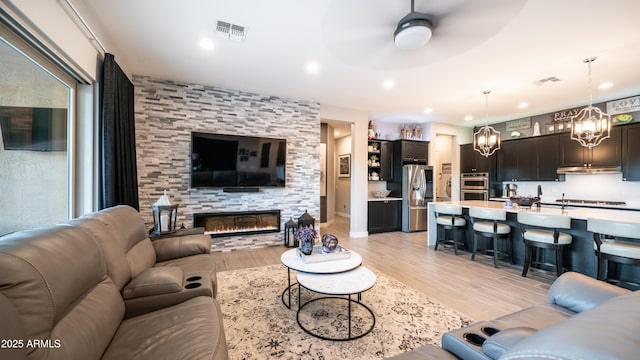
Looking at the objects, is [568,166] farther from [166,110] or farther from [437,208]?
[166,110]

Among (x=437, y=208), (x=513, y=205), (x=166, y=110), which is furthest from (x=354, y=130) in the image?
(x=166, y=110)

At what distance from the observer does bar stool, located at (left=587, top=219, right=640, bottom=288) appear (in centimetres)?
239

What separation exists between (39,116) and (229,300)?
7.24 ft

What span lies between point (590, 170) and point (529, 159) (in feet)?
3.59

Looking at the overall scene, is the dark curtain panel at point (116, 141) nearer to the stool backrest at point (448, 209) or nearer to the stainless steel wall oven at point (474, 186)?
the stool backrest at point (448, 209)

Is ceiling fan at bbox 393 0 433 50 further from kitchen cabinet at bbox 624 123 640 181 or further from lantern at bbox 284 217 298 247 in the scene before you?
kitchen cabinet at bbox 624 123 640 181

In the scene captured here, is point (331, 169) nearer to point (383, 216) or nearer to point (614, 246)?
point (383, 216)

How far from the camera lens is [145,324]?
53.6 inches

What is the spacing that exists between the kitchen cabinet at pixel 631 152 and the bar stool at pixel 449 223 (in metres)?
3.03

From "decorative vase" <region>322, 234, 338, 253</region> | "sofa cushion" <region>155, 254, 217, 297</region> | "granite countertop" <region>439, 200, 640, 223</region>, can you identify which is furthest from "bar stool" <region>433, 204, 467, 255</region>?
"sofa cushion" <region>155, 254, 217, 297</region>

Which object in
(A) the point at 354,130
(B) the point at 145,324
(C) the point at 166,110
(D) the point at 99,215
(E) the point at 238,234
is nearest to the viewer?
(B) the point at 145,324

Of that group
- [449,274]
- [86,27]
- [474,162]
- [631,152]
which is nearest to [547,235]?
[449,274]

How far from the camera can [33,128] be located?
1.83 m

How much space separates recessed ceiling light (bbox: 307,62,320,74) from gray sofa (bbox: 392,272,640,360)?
317cm
